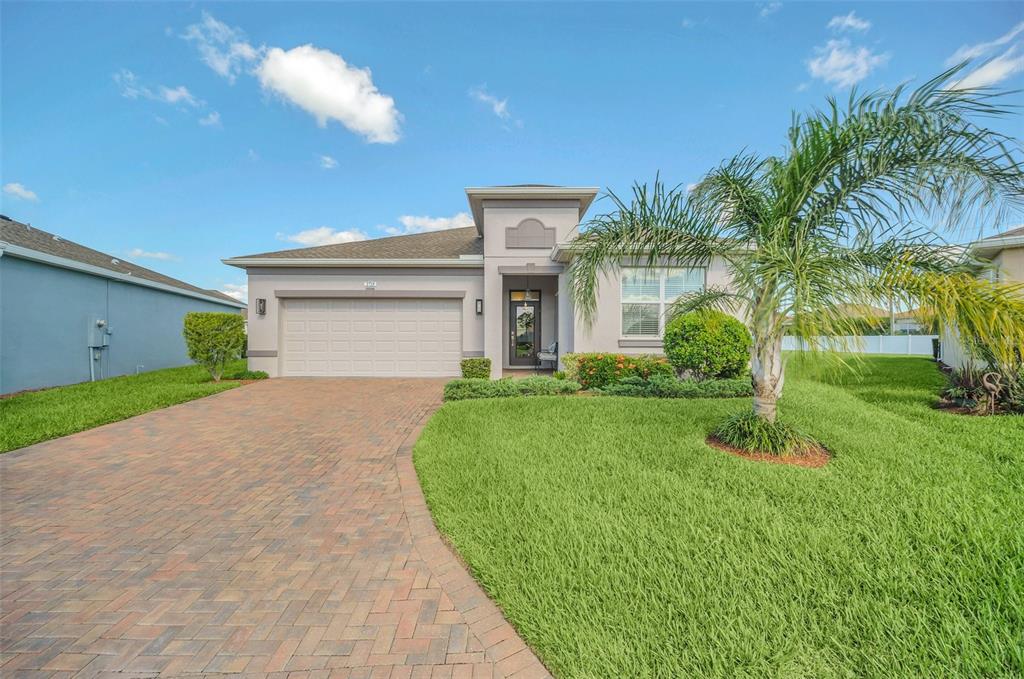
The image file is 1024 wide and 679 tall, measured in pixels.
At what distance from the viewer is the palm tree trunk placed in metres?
4.63

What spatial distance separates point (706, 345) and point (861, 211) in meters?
4.27

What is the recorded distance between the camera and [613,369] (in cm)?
884

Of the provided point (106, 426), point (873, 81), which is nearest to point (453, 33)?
point (873, 81)

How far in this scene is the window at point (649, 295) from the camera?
9.90 metres

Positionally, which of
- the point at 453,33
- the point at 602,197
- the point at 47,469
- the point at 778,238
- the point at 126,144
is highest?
the point at 453,33

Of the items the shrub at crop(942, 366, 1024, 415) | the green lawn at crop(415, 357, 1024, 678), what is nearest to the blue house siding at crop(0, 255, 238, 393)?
the green lawn at crop(415, 357, 1024, 678)

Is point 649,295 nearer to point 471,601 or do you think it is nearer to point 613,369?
point 613,369

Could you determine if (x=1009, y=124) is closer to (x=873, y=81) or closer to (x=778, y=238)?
(x=873, y=81)

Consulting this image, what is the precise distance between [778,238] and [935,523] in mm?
2815

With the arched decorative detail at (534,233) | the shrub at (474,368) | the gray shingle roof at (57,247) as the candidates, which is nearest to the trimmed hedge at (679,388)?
the shrub at (474,368)

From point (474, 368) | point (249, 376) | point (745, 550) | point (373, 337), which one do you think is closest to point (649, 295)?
point (474, 368)

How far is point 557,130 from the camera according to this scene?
13.8 m

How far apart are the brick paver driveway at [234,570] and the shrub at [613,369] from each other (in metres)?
4.99

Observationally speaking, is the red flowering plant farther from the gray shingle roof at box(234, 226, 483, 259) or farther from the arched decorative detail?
the gray shingle roof at box(234, 226, 483, 259)
